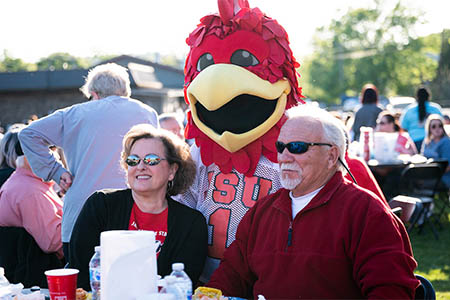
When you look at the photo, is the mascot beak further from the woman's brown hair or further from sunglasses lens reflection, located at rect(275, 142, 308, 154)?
sunglasses lens reflection, located at rect(275, 142, 308, 154)

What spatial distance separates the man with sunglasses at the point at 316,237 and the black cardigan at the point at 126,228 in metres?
0.21

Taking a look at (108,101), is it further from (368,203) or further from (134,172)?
(368,203)

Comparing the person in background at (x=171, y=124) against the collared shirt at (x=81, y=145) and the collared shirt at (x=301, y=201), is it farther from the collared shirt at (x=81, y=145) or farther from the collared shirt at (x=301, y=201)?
the collared shirt at (x=301, y=201)

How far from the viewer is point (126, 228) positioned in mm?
3010

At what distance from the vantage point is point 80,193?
4023 mm

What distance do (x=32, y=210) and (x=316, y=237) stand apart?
87.1 inches

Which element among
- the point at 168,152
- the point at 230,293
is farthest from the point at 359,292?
the point at 168,152

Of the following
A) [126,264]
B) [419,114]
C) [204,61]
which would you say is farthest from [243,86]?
[419,114]

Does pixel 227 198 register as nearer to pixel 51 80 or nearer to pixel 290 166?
pixel 290 166

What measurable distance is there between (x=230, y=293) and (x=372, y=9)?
2208 inches

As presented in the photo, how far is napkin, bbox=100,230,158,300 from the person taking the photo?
1.96m

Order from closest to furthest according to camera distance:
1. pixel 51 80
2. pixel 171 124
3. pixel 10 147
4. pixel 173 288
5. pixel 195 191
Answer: pixel 173 288, pixel 195 191, pixel 10 147, pixel 171 124, pixel 51 80

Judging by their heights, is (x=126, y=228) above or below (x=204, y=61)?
below

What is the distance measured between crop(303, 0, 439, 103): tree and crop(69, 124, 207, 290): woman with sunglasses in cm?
4980
